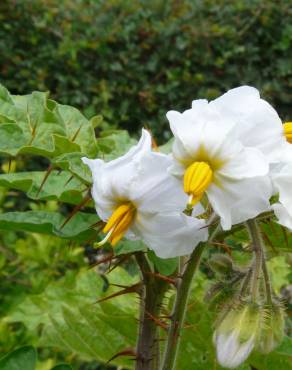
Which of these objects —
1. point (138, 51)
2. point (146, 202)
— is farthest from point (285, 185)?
point (138, 51)

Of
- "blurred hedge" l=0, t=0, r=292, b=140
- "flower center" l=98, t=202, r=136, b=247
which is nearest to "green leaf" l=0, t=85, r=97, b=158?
"flower center" l=98, t=202, r=136, b=247

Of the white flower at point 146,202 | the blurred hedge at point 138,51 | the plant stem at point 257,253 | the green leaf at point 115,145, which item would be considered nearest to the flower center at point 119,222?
the white flower at point 146,202

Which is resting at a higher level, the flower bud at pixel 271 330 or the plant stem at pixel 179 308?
the plant stem at pixel 179 308

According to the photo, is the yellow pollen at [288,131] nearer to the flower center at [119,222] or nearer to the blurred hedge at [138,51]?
the flower center at [119,222]

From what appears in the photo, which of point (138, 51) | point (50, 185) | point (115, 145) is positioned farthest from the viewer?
point (138, 51)

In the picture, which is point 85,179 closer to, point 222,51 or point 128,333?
point 128,333

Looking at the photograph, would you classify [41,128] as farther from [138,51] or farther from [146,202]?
[138,51]

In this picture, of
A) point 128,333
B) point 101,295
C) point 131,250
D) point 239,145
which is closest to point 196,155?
point 239,145

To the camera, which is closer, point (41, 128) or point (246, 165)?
point (246, 165)
